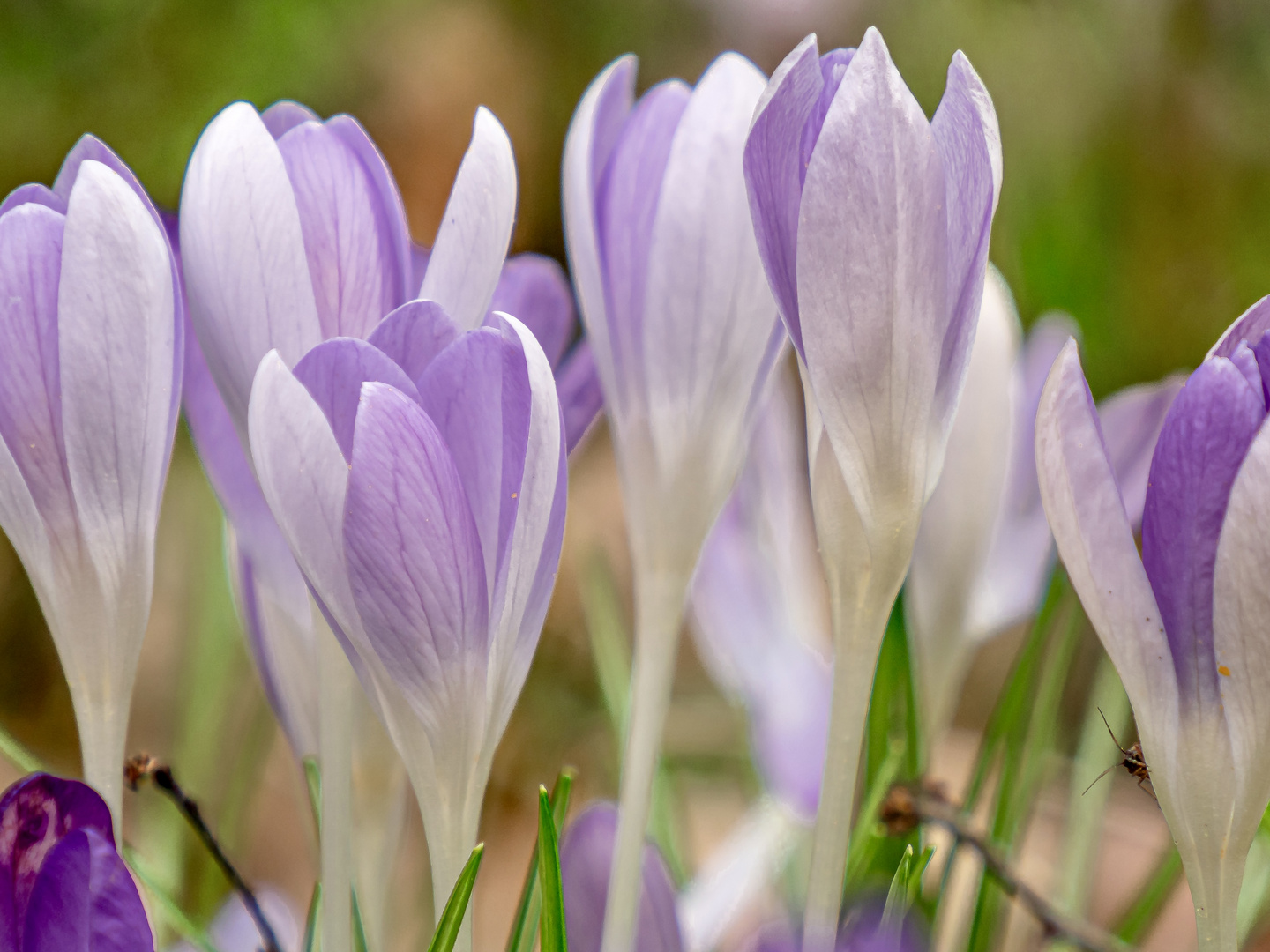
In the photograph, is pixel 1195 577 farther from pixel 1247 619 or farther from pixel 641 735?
pixel 641 735

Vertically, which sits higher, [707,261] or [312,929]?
[707,261]

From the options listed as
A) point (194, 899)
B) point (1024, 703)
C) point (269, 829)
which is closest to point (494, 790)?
point (269, 829)

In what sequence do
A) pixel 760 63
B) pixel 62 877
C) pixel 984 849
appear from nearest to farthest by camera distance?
pixel 62 877
pixel 984 849
pixel 760 63

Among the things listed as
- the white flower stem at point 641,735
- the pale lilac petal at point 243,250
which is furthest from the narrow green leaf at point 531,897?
the pale lilac petal at point 243,250

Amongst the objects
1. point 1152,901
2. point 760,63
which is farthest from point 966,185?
point 760,63

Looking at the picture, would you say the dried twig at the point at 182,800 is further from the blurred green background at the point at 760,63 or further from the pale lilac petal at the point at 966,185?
the blurred green background at the point at 760,63
